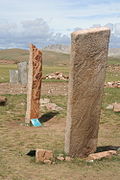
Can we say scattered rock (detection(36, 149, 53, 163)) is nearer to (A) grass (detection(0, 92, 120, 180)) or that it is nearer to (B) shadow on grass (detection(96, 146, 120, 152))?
(A) grass (detection(0, 92, 120, 180))

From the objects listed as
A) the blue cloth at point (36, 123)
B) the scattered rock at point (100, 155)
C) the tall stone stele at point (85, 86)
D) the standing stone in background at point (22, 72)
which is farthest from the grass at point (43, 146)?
the standing stone in background at point (22, 72)

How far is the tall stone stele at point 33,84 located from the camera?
11641 mm

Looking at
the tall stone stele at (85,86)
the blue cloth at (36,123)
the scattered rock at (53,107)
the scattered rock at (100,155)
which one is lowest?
the scattered rock at (53,107)

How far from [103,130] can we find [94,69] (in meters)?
3.90

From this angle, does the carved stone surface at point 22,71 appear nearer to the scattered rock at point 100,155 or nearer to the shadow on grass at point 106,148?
the shadow on grass at point 106,148

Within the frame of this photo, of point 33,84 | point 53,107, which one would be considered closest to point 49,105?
point 53,107

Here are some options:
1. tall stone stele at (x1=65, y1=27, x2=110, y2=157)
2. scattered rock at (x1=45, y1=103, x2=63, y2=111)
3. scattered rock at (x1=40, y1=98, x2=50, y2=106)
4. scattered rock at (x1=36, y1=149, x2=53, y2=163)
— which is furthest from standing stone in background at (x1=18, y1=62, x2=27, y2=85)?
scattered rock at (x1=36, y1=149, x2=53, y2=163)

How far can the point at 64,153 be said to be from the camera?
788 centimetres

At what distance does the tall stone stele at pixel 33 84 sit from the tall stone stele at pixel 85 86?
4042 mm

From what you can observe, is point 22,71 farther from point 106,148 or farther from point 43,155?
A: point 43,155

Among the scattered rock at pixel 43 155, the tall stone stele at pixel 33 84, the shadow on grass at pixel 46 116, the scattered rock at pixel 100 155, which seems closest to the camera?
the scattered rock at pixel 43 155

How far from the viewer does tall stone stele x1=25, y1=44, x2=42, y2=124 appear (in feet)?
38.2

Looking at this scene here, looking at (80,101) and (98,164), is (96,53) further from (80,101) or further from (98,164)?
(98,164)

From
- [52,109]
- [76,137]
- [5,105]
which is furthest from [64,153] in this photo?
[5,105]
